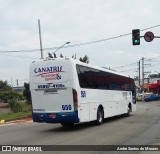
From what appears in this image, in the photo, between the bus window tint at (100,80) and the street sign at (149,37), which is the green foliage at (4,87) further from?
the bus window tint at (100,80)

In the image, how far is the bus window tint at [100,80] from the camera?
64.8 ft

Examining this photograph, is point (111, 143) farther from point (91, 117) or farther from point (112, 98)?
point (112, 98)

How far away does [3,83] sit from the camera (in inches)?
5778

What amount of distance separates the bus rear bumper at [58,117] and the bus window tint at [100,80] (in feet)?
5.48

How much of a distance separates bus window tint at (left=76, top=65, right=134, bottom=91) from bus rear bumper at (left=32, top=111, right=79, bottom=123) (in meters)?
1.67

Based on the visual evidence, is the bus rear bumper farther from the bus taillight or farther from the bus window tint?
the bus window tint

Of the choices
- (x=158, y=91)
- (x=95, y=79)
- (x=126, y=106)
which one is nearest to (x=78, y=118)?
(x=95, y=79)

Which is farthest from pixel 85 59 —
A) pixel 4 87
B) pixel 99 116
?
pixel 4 87

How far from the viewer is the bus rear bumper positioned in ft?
60.6

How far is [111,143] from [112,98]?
1131 centimetres

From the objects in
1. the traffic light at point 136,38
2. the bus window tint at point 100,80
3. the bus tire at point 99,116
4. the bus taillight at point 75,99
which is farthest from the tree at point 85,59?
the bus taillight at point 75,99

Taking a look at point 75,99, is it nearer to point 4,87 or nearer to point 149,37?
point 149,37

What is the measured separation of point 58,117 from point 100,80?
4806 millimetres

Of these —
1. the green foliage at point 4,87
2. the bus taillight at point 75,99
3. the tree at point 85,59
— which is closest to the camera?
the bus taillight at point 75,99
